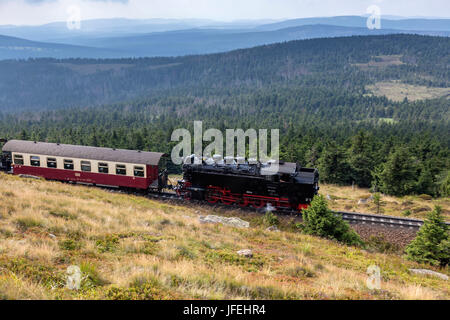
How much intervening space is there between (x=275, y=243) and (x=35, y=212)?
39.2 ft

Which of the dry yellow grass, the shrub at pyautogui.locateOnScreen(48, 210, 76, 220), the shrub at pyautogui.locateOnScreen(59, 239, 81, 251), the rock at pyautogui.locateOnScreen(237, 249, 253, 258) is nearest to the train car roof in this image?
the shrub at pyautogui.locateOnScreen(48, 210, 76, 220)

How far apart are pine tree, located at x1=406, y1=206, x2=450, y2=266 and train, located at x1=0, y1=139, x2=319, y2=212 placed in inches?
351

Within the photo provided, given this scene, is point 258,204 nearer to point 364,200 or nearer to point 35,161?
A: point 364,200

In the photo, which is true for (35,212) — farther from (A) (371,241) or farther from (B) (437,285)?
(A) (371,241)

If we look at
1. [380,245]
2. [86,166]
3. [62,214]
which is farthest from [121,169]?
[380,245]

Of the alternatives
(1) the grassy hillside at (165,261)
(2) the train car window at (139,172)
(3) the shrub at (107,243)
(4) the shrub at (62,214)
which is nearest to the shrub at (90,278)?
(1) the grassy hillside at (165,261)

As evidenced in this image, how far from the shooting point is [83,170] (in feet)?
97.9

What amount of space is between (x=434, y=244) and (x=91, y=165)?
87.4 feet

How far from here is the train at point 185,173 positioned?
84.5 ft

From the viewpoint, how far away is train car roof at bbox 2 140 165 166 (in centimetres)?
2878

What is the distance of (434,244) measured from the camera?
55.5 ft

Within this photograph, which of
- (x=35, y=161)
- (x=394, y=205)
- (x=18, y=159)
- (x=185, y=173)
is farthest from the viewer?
(x=394, y=205)

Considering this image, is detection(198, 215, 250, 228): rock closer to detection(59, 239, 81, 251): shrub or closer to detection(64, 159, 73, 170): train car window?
detection(59, 239, 81, 251): shrub

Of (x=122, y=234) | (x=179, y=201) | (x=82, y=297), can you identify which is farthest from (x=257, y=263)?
(x=179, y=201)
